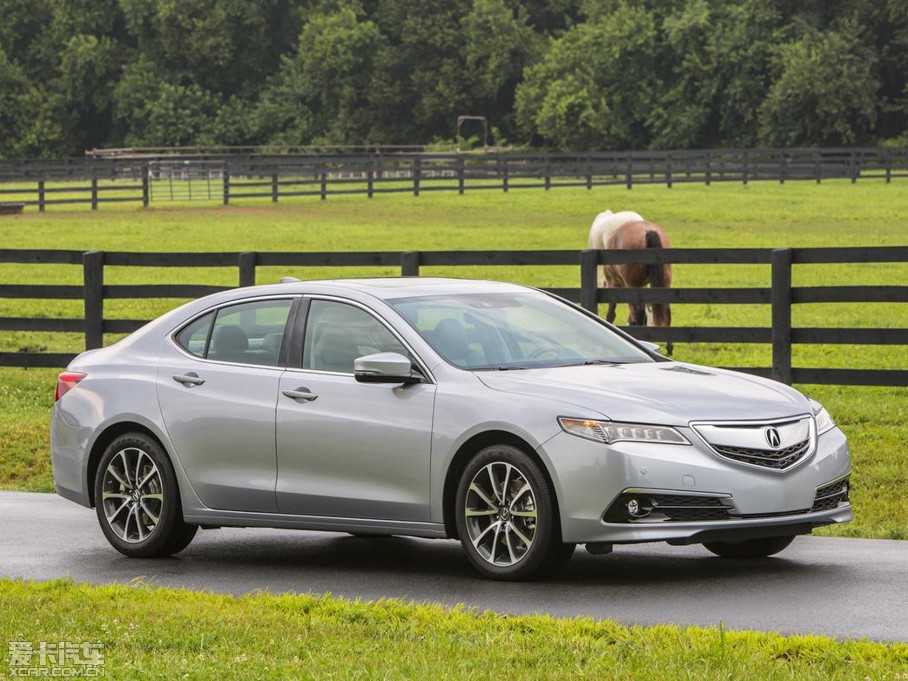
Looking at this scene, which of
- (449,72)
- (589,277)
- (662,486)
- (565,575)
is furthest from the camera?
(449,72)

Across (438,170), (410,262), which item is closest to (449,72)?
(438,170)

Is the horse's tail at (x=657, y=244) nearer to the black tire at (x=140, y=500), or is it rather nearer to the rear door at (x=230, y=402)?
the rear door at (x=230, y=402)

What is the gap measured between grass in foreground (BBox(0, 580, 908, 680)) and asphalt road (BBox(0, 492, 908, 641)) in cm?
47

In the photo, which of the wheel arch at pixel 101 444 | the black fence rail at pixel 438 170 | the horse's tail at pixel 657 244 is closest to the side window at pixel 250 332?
the wheel arch at pixel 101 444

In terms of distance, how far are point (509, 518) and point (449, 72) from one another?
9355 centimetres

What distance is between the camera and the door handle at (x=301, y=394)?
9281 mm

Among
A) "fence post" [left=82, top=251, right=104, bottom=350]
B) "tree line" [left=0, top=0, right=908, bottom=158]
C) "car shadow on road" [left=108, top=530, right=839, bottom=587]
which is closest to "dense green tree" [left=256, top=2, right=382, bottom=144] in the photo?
"tree line" [left=0, top=0, right=908, bottom=158]

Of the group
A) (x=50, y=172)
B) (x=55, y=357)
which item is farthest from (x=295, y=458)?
(x=50, y=172)

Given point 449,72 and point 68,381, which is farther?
point 449,72

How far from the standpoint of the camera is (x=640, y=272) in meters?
21.9

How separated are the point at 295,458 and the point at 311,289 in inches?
38.5

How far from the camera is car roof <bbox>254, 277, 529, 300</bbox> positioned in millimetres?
9586

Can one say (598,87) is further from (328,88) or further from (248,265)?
(248,265)

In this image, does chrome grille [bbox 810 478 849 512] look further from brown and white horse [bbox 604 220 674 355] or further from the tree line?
the tree line
